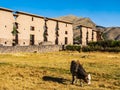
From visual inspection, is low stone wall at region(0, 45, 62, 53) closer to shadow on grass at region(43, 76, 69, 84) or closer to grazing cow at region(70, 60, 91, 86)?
shadow on grass at region(43, 76, 69, 84)

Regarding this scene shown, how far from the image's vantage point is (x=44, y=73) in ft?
80.3

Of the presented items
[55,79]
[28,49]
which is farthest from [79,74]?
[28,49]

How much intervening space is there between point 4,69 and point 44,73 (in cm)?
405

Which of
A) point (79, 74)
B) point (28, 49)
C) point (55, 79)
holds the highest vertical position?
point (28, 49)

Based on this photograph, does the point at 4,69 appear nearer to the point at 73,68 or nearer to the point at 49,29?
the point at 73,68

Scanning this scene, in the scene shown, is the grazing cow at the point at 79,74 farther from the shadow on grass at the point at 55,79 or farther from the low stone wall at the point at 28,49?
the low stone wall at the point at 28,49

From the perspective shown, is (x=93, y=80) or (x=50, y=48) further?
(x=50, y=48)

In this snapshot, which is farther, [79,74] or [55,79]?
[55,79]

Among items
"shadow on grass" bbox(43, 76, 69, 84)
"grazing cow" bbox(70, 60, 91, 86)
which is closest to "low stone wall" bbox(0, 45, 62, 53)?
"shadow on grass" bbox(43, 76, 69, 84)

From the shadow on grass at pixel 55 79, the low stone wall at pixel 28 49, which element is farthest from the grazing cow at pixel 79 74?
the low stone wall at pixel 28 49

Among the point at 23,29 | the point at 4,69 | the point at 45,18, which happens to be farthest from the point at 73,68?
the point at 45,18

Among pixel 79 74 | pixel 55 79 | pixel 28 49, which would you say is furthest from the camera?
pixel 28 49

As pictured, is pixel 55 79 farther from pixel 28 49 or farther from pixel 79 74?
pixel 28 49

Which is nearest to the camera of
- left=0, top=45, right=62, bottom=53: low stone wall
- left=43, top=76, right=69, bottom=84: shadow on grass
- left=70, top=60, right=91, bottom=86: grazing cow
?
left=70, top=60, right=91, bottom=86: grazing cow
